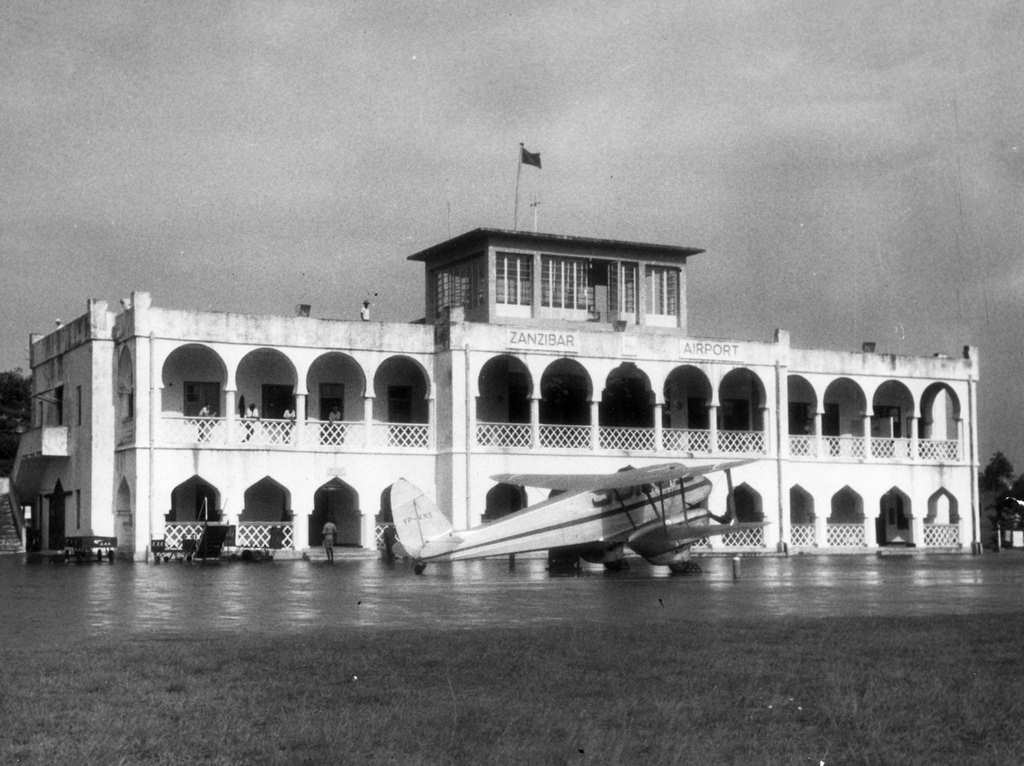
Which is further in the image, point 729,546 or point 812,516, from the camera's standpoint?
point 812,516

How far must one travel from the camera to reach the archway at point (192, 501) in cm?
4862

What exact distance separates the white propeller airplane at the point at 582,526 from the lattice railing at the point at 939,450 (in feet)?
84.9

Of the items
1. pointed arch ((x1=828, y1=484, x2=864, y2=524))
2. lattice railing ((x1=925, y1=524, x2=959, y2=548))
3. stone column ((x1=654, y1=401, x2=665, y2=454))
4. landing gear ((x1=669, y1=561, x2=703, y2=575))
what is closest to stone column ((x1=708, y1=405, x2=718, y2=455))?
stone column ((x1=654, y1=401, x2=665, y2=454))

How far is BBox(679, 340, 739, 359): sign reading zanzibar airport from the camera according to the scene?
171 ft

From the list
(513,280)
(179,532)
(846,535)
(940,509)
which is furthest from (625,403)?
(179,532)

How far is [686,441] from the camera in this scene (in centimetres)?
5284

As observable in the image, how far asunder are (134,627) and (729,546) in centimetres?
3695

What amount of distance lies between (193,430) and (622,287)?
1579cm

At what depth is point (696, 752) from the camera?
8.86 meters

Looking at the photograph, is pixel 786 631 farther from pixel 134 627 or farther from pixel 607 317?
pixel 607 317

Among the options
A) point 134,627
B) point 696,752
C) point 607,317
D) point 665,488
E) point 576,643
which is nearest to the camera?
point 696,752

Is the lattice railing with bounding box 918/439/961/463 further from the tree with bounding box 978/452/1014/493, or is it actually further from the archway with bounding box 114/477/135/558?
the tree with bounding box 978/452/1014/493

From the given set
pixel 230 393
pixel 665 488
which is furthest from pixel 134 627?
pixel 230 393

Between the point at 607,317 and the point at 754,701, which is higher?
the point at 607,317
